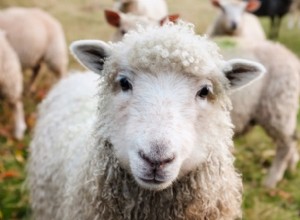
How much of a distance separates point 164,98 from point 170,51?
0.24 m

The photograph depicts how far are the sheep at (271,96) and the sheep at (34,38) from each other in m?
2.42

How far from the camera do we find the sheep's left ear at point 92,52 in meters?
2.48

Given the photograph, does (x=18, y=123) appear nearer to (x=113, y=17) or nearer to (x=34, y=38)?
(x=34, y=38)

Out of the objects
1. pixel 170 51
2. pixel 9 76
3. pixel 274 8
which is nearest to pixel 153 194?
pixel 170 51

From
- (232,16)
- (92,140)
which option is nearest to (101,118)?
(92,140)

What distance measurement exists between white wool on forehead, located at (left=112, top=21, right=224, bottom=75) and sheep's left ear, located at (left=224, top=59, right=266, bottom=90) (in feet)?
0.31

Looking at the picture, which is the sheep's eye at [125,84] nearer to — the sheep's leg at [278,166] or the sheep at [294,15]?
the sheep's leg at [278,166]

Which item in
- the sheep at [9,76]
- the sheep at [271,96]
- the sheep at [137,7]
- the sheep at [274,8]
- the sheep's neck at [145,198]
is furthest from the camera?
the sheep at [274,8]

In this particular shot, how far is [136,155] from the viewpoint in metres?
2.08

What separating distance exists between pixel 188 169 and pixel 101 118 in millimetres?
495

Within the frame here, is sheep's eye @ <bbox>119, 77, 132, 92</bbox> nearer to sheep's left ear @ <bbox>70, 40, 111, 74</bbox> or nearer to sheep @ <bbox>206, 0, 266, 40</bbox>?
sheep's left ear @ <bbox>70, 40, 111, 74</bbox>

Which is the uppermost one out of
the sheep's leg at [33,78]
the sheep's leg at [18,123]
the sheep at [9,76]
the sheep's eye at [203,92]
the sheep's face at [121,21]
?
the sheep's eye at [203,92]

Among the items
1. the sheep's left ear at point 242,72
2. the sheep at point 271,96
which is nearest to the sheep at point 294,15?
the sheep at point 271,96

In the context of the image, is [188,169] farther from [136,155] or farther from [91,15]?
[91,15]
